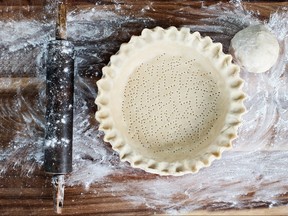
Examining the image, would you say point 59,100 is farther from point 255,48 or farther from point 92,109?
point 255,48

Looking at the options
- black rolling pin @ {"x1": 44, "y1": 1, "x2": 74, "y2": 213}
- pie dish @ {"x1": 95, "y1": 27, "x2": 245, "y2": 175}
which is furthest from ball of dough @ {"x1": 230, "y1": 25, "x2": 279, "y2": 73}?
black rolling pin @ {"x1": 44, "y1": 1, "x2": 74, "y2": 213}

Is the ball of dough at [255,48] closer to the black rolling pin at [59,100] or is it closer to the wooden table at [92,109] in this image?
the wooden table at [92,109]

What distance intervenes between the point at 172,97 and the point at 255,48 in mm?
336

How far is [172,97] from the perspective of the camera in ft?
6.19

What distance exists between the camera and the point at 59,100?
1.76 m

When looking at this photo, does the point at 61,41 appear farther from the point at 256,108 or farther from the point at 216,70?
the point at 256,108

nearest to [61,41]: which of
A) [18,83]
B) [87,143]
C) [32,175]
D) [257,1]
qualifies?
→ [18,83]

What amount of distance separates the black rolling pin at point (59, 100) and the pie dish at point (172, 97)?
0.45 feet

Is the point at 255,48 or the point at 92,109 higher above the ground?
the point at 255,48

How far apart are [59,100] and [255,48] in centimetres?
69

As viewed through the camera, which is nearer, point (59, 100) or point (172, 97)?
point (59, 100)

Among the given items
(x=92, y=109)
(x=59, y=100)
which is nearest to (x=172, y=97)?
(x=92, y=109)

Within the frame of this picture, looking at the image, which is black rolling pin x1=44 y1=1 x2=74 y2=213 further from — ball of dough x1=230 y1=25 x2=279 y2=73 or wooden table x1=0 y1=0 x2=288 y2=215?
ball of dough x1=230 y1=25 x2=279 y2=73

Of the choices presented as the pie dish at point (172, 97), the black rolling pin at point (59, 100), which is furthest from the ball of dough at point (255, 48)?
the black rolling pin at point (59, 100)
